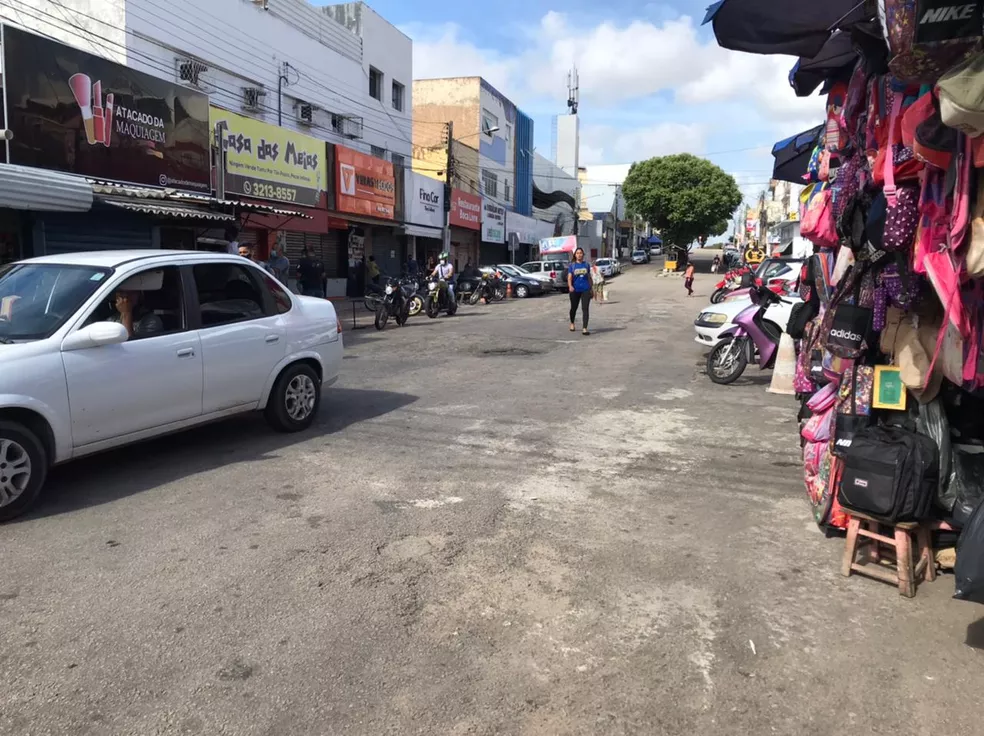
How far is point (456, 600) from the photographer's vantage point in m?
3.66

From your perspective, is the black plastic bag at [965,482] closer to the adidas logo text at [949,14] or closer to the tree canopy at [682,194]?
the adidas logo text at [949,14]

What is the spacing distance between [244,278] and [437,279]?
13.8 metres

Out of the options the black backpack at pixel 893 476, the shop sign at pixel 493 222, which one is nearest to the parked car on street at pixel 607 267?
the shop sign at pixel 493 222

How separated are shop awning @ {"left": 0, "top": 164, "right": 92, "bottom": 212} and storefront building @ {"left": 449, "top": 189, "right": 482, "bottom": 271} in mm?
23055

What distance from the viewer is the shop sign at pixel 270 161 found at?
18078 mm

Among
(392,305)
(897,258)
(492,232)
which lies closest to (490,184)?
(492,232)

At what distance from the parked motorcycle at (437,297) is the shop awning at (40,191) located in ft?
32.4

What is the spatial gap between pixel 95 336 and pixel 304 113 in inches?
832

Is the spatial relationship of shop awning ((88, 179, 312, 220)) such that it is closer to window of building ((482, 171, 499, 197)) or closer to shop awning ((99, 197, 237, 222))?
shop awning ((99, 197, 237, 222))

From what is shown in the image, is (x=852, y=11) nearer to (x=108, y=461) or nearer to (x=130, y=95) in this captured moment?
(x=108, y=461)

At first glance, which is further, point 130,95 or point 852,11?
point 130,95

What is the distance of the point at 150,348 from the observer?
536cm

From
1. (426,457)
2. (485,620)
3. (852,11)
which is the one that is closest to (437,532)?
(485,620)

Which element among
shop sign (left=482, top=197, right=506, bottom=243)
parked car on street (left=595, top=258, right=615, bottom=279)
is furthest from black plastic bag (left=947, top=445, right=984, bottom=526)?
parked car on street (left=595, top=258, right=615, bottom=279)
